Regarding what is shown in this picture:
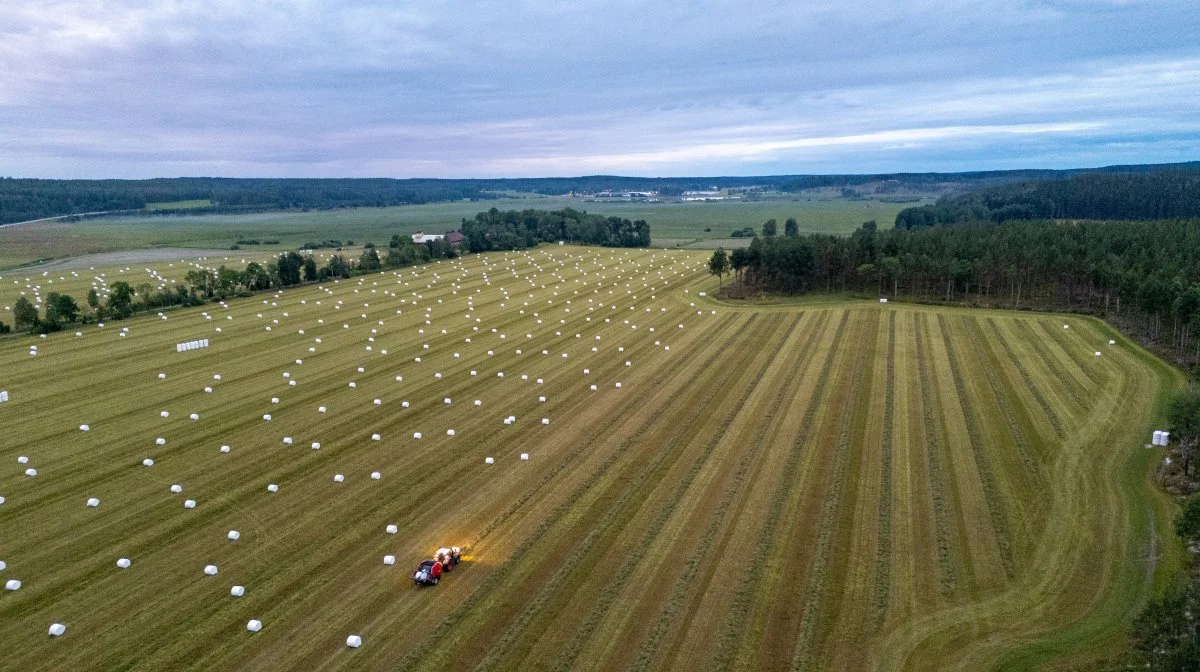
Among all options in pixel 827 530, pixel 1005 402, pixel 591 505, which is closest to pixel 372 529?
pixel 591 505

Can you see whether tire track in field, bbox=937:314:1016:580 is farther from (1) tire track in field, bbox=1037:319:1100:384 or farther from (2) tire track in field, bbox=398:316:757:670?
(2) tire track in field, bbox=398:316:757:670

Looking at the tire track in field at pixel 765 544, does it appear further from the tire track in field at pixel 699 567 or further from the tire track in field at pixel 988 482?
the tire track in field at pixel 988 482

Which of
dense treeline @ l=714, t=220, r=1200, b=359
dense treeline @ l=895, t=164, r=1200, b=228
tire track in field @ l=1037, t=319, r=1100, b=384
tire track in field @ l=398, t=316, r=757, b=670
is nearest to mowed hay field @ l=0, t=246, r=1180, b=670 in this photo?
tire track in field @ l=398, t=316, r=757, b=670

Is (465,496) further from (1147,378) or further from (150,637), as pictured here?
(1147,378)

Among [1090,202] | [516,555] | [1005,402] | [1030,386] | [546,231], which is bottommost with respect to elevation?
[516,555]

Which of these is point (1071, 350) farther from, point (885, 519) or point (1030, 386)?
point (885, 519)

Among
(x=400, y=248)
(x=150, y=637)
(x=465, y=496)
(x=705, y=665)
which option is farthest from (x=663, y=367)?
(x=400, y=248)

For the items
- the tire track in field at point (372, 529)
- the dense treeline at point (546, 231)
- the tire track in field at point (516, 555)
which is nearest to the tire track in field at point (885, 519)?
the tire track in field at point (516, 555)

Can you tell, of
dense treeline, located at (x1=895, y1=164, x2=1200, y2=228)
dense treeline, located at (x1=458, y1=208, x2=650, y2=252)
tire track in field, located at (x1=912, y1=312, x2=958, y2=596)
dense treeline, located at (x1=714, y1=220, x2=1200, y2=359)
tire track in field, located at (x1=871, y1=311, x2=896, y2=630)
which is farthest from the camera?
dense treeline, located at (x1=895, y1=164, x2=1200, y2=228)
